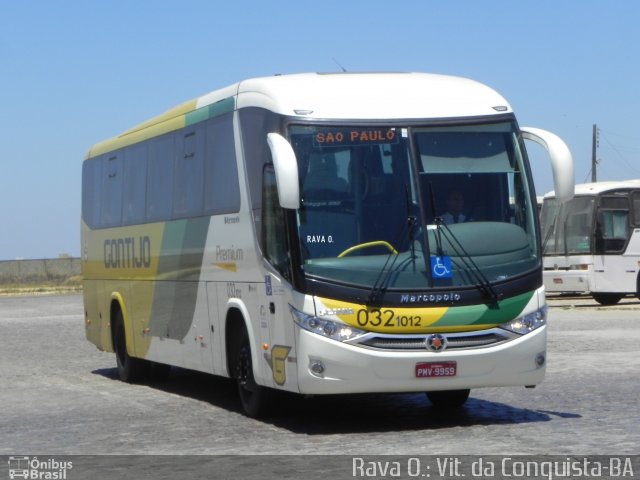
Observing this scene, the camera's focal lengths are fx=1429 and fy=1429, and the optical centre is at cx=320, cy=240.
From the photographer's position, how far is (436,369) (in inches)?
492

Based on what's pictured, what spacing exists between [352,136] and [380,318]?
5.60ft

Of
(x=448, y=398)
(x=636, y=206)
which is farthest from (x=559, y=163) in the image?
(x=636, y=206)

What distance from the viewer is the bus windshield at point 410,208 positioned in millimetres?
12602

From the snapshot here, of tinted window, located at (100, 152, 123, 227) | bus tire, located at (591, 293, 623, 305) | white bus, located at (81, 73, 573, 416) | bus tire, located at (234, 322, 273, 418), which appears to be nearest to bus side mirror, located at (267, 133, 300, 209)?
white bus, located at (81, 73, 573, 416)

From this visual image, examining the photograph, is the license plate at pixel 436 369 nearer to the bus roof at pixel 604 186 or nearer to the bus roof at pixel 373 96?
the bus roof at pixel 373 96

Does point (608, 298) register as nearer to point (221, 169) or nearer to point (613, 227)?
point (613, 227)

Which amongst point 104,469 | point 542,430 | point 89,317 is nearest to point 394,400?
point 542,430

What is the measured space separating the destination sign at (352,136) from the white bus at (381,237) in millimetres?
12

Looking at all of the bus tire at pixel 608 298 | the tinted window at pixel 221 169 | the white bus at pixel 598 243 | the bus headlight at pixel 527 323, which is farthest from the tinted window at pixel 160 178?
the bus tire at pixel 608 298

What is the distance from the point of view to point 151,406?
52.3ft

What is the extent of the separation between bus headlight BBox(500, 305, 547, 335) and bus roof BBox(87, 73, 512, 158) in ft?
6.30

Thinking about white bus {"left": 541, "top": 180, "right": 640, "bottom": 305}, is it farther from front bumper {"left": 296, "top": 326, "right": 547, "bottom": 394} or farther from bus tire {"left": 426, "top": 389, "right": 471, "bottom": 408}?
front bumper {"left": 296, "top": 326, "right": 547, "bottom": 394}

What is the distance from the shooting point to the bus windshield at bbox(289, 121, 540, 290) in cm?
1260

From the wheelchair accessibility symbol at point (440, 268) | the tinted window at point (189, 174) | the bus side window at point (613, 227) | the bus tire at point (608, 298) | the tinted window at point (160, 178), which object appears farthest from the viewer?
the bus tire at point (608, 298)
